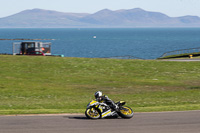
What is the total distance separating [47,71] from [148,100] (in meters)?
20.0

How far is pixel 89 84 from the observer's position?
35.4 m

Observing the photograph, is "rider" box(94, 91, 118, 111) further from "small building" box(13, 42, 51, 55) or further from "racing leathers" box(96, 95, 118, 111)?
"small building" box(13, 42, 51, 55)

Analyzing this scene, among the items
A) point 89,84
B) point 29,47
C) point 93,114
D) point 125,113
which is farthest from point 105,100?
point 29,47

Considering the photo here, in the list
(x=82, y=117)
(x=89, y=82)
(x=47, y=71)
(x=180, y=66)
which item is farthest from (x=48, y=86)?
(x=180, y=66)

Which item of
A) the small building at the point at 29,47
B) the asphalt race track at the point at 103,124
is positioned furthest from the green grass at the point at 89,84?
the small building at the point at 29,47

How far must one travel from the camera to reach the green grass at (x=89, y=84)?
77.1 ft

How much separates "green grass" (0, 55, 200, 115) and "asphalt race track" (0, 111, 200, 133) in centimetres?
221

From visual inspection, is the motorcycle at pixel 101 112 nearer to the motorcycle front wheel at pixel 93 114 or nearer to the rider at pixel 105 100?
the motorcycle front wheel at pixel 93 114

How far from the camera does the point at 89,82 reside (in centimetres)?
3681

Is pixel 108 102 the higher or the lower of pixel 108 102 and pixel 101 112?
the higher

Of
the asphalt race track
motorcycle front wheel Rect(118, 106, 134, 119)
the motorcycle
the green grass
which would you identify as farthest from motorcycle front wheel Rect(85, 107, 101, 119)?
the green grass

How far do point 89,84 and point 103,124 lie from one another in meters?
19.3

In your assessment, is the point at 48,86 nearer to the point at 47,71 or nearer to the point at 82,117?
the point at 47,71

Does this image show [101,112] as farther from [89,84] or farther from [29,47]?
[29,47]
